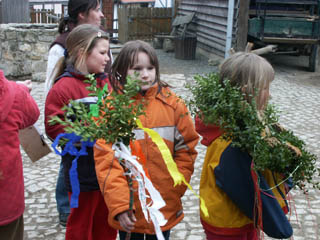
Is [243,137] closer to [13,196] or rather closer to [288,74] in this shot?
[13,196]

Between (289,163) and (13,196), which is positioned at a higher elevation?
(289,163)

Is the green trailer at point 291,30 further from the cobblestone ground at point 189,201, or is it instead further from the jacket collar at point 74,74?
the jacket collar at point 74,74

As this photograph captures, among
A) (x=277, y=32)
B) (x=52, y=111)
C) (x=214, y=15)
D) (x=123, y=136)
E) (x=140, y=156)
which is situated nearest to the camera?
(x=123, y=136)

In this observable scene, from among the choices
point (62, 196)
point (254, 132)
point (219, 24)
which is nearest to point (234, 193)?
point (254, 132)

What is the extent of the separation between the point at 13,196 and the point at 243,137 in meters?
1.23

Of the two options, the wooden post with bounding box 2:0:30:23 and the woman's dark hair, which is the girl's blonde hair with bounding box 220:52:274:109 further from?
the wooden post with bounding box 2:0:30:23

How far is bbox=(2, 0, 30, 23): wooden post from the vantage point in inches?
486

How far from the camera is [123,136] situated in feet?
6.05

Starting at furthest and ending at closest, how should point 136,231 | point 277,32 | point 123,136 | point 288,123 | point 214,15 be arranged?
1. point 214,15
2. point 277,32
3. point 288,123
4. point 136,231
5. point 123,136

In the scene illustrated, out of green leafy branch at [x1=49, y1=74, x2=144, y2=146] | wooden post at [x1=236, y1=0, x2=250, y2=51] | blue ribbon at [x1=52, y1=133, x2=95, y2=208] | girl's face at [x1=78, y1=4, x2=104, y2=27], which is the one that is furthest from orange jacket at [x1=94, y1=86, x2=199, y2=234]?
wooden post at [x1=236, y1=0, x2=250, y2=51]

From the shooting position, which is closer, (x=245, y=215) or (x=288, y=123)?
(x=245, y=215)

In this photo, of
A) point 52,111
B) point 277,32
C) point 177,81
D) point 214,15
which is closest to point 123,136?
point 52,111

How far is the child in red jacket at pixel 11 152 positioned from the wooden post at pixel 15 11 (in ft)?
36.7

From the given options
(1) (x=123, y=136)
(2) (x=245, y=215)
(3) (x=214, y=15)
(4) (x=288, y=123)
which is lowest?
(4) (x=288, y=123)
